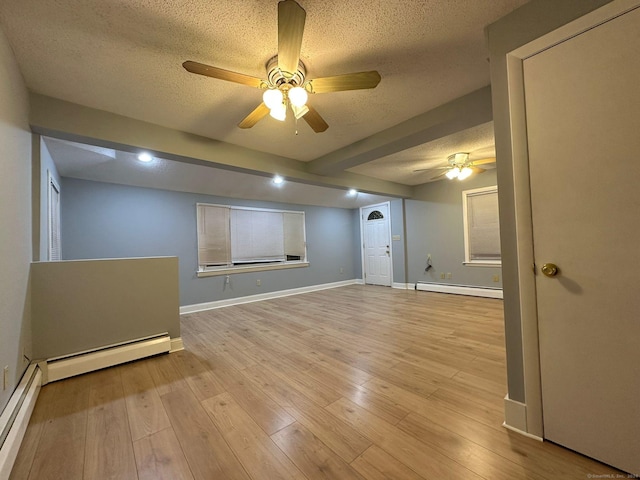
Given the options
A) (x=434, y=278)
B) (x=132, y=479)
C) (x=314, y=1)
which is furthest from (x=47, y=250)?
(x=434, y=278)

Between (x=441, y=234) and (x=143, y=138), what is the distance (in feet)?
17.3

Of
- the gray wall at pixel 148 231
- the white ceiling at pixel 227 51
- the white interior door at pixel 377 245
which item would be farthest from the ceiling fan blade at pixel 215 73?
the white interior door at pixel 377 245

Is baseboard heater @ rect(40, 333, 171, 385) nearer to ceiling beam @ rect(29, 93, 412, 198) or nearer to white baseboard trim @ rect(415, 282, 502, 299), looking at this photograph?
ceiling beam @ rect(29, 93, 412, 198)

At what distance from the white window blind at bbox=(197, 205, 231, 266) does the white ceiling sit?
2.55 metres

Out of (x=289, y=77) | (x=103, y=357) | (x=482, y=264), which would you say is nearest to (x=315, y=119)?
(x=289, y=77)

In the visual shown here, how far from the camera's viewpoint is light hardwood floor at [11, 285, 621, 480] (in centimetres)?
121

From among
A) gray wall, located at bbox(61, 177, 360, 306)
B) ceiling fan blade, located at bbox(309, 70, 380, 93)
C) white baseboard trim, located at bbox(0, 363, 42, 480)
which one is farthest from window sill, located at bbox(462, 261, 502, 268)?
white baseboard trim, located at bbox(0, 363, 42, 480)

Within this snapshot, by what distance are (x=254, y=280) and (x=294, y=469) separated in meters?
4.36

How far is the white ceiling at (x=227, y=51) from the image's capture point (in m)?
1.33

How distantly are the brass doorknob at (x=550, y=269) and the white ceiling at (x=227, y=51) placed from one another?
142 cm

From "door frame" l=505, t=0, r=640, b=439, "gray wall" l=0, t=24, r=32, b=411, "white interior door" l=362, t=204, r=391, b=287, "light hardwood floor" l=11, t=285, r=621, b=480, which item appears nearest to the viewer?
"light hardwood floor" l=11, t=285, r=621, b=480

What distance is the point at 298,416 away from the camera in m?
1.58

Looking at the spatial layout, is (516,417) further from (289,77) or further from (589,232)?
(289,77)

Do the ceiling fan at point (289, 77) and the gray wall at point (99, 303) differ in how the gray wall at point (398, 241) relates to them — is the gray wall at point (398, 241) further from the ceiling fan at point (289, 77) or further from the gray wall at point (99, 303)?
the gray wall at point (99, 303)
